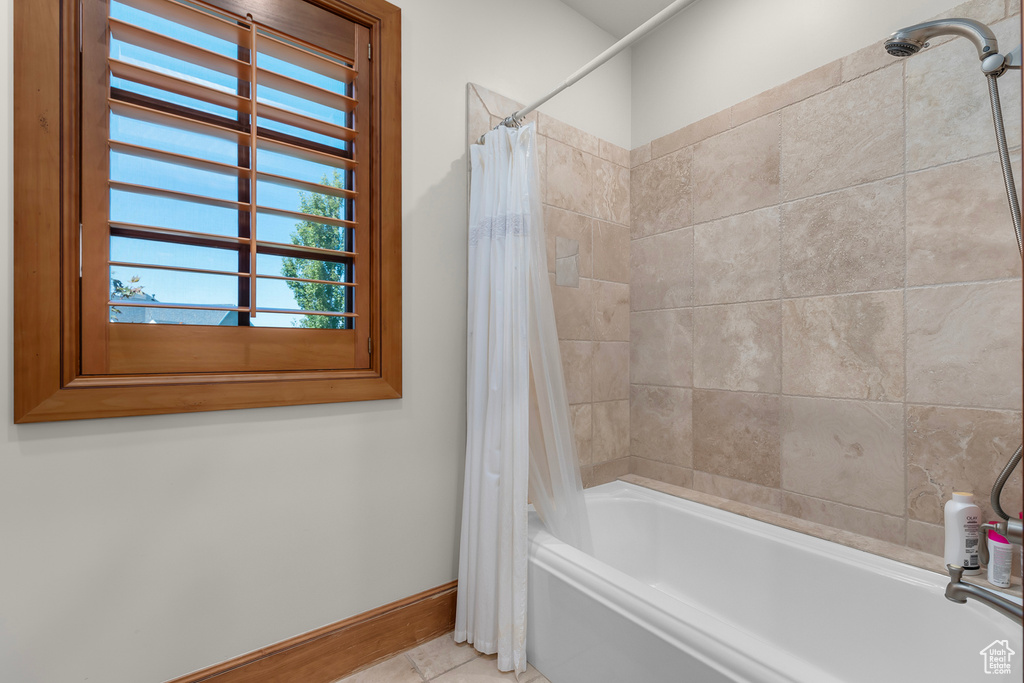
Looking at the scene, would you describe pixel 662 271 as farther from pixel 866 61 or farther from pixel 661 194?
pixel 866 61

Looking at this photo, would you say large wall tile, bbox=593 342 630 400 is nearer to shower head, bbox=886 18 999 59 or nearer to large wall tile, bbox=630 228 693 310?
large wall tile, bbox=630 228 693 310

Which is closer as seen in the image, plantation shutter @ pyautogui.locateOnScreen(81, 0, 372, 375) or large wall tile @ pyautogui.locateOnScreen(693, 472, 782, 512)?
plantation shutter @ pyautogui.locateOnScreen(81, 0, 372, 375)

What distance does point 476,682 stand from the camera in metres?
1.50

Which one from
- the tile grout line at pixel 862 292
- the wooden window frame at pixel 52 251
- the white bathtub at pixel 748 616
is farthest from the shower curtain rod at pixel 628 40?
the white bathtub at pixel 748 616

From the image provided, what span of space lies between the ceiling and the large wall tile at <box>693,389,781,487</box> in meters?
1.68

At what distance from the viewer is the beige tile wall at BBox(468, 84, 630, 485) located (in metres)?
2.13

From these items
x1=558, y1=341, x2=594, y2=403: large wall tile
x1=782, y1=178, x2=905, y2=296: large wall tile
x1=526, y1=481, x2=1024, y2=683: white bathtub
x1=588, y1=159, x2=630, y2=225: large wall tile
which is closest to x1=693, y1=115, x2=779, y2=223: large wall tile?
x1=782, y1=178, x2=905, y2=296: large wall tile

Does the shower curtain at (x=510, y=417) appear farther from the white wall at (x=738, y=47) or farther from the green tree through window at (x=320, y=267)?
the white wall at (x=738, y=47)

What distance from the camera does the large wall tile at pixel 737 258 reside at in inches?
73.4

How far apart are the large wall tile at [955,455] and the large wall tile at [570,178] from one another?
1401 mm

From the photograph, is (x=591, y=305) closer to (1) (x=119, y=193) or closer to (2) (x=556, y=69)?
(2) (x=556, y=69)

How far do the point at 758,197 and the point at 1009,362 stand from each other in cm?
91

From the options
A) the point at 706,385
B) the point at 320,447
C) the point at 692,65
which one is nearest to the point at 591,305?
the point at 706,385

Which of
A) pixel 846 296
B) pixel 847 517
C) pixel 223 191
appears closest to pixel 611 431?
pixel 847 517
